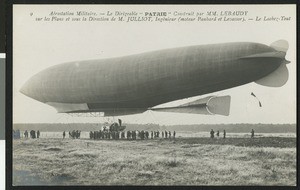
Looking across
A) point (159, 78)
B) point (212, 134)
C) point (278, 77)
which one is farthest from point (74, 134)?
point (278, 77)

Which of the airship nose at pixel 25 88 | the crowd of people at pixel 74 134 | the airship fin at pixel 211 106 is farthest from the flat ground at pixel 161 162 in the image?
the airship nose at pixel 25 88

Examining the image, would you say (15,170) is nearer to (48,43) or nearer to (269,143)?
(48,43)

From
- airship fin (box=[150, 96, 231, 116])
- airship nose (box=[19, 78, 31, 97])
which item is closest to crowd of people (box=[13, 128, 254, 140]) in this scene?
airship fin (box=[150, 96, 231, 116])

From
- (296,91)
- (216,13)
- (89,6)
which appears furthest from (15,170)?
(296,91)

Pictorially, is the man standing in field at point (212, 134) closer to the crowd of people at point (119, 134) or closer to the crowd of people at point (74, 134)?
the crowd of people at point (119, 134)

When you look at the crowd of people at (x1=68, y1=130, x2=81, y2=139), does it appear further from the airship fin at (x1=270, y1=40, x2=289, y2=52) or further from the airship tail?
the airship fin at (x1=270, y1=40, x2=289, y2=52)

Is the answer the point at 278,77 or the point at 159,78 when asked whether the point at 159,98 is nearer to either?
the point at 159,78

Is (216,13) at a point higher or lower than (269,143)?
higher
